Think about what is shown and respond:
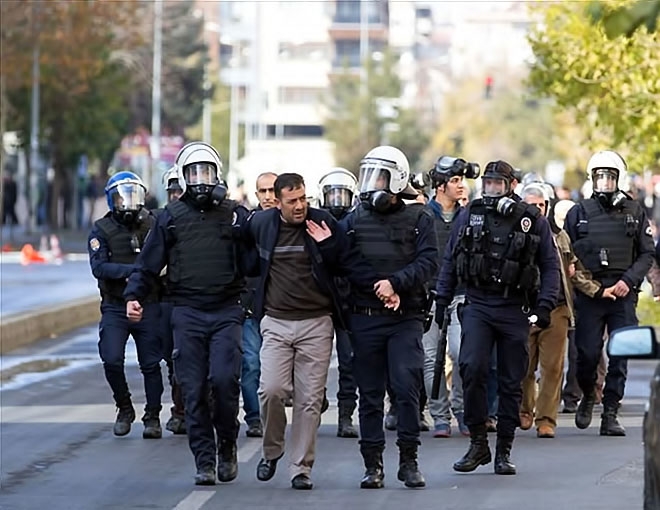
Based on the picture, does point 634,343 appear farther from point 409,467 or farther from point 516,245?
point 516,245

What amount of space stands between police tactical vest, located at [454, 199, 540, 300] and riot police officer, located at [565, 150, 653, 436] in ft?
7.62

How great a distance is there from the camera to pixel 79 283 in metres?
36.0

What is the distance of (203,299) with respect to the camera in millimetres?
11984

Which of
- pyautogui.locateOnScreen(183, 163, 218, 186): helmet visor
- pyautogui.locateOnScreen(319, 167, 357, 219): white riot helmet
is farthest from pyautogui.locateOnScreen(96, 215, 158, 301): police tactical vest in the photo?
pyautogui.locateOnScreen(183, 163, 218, 186): helmet visor

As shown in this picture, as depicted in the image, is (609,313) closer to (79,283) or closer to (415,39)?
(79,283)

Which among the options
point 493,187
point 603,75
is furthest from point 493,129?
point 493,187

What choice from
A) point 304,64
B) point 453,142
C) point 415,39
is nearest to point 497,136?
point 453,142

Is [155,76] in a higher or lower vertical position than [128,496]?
higher

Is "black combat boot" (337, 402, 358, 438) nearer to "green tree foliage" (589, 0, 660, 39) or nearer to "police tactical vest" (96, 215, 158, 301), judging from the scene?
"police tactical vest" (96, 215, 158, 301)

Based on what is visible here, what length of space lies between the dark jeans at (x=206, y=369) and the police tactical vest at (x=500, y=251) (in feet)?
4.90

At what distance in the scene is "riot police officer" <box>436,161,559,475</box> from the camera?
484 inches

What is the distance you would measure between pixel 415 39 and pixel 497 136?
206 ft

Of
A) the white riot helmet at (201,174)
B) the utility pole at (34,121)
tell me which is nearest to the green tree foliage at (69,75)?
the utility pole at (34,121)

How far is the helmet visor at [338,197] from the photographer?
15203 millimetres
